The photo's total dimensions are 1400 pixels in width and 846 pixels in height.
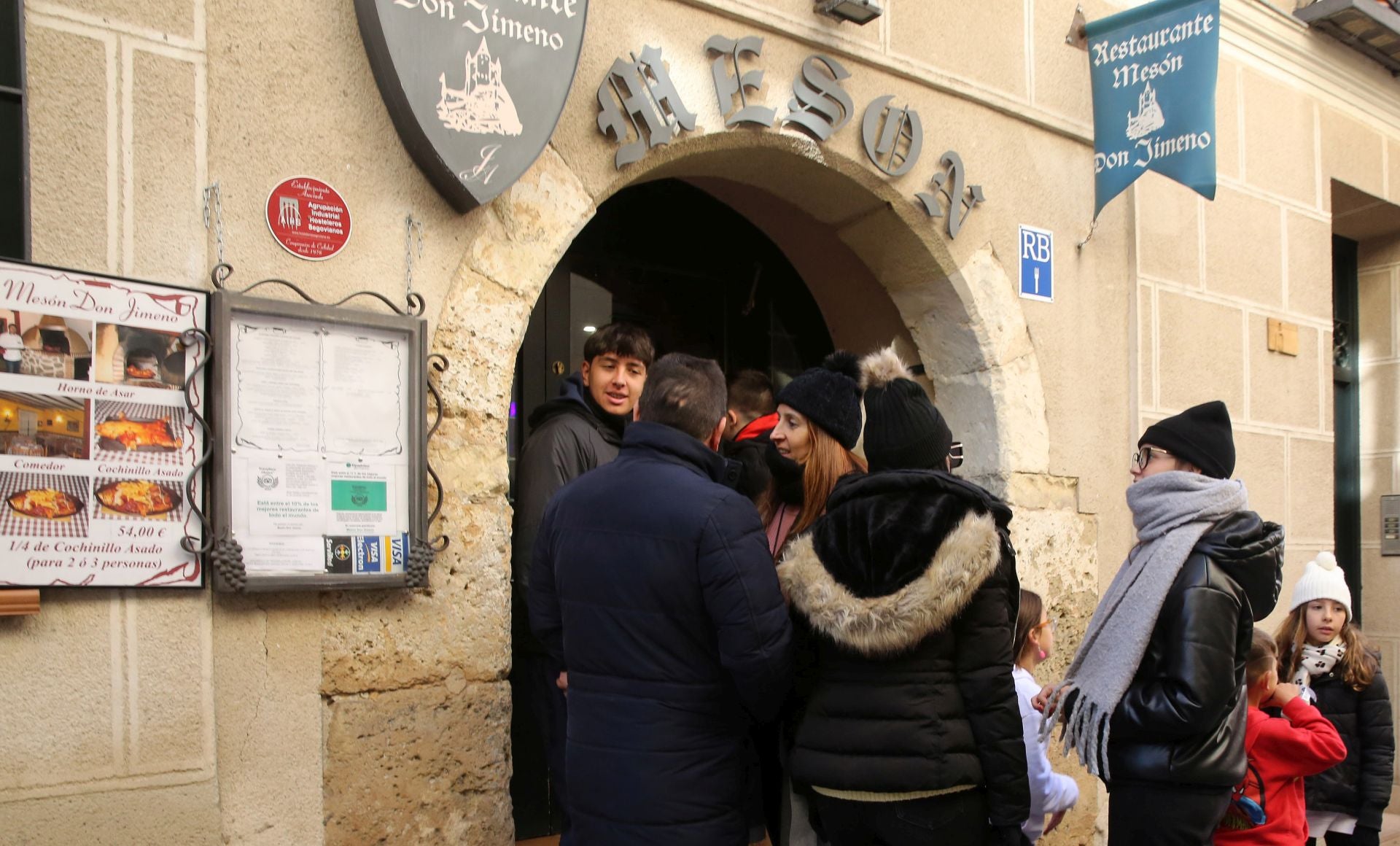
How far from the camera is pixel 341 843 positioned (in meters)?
2.73

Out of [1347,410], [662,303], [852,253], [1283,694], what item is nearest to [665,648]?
[1283,694]

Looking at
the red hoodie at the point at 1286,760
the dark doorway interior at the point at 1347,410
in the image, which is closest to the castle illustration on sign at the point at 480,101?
the red hoodie at the point at 1286,760

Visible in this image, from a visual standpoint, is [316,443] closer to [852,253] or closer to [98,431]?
[98,431]

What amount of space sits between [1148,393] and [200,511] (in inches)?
151

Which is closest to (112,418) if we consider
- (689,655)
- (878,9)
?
(689,655)

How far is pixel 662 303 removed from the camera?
4586mm

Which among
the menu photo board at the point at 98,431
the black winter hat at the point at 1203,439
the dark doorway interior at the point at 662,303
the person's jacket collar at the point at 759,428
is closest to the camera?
the menu photo board at the point at 98,431

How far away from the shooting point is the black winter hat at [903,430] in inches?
92.9

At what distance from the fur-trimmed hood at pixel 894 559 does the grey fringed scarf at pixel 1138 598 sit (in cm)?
39

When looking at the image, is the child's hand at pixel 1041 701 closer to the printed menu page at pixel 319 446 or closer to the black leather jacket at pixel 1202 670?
the black leather jacket at pixel 1202 670

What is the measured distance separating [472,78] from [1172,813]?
7.92ft

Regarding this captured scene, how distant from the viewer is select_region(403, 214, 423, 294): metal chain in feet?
9.52

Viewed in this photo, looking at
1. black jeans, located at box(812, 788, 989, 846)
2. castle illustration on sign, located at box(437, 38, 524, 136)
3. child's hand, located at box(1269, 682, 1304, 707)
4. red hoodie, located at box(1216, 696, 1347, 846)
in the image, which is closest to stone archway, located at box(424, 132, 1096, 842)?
castle illustration on sign, located at box(437, 38, 524, 136)

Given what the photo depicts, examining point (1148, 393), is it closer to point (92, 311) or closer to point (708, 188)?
point (708, 188)
